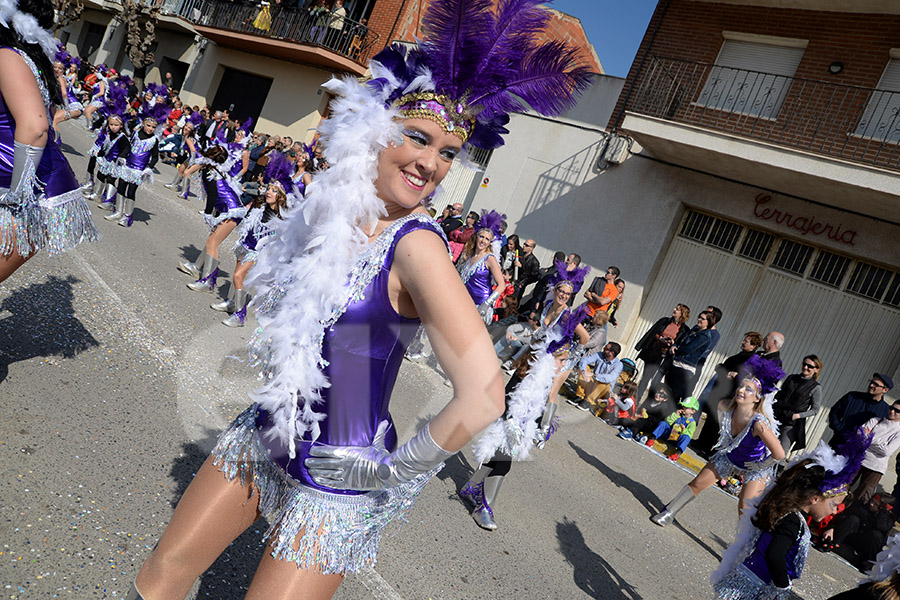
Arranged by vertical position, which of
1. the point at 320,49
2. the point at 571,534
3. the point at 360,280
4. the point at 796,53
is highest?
the point at 796,53

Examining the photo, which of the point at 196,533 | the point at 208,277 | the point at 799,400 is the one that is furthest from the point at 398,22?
the point at 196,533

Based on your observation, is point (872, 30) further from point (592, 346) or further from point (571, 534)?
point (571, 534)

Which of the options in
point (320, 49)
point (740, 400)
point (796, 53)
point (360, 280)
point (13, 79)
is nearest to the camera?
point (360, 280)

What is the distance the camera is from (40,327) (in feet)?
14.5

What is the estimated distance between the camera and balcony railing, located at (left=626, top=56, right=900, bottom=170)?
382 inches

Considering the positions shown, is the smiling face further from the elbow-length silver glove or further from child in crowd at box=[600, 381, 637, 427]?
child in crowd at box=[600, 381, 637, 427]

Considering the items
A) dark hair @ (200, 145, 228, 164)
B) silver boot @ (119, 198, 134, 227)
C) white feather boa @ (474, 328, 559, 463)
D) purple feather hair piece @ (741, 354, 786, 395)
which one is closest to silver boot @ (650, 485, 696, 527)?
purple feather hair piece @ (741, 354, 786, 395)

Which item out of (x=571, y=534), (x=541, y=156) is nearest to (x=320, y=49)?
(x=541, y=156)

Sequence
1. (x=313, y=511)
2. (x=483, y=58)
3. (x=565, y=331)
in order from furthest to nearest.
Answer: (x=565, y=331) → (x=483, y=58) → (x=313, y=511)

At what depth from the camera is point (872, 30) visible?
1002 centimetres

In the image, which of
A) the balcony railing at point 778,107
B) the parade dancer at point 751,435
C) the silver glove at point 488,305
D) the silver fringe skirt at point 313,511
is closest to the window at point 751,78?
the balcony railing at point 778,107

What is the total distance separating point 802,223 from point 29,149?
1054 cm

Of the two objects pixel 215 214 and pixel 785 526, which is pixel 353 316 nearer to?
pixel 785 526

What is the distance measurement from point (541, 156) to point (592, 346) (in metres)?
6.47
